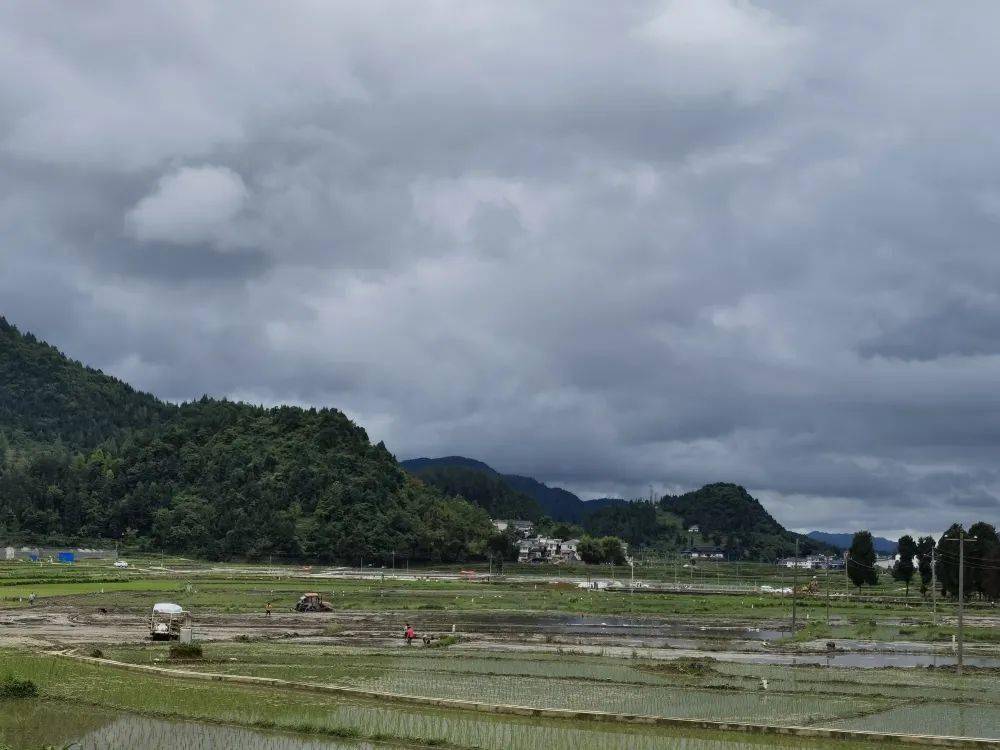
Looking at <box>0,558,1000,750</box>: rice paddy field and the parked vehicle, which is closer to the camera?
<box>0,558,1000,750</box>: rice paddy field

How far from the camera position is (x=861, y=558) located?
138000 millimetres

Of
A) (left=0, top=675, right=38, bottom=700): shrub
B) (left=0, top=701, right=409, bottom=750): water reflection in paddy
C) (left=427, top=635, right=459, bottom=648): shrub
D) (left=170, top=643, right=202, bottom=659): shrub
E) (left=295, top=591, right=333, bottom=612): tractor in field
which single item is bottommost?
(left=295, top=591, right=333, bottom=612): tractor in field

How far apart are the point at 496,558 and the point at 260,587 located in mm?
89165

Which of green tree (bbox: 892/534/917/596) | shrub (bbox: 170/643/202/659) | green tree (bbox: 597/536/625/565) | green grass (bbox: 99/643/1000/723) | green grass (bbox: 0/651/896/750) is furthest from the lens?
green tree (bbox: 597/536/625/565)

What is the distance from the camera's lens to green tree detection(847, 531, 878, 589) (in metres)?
135

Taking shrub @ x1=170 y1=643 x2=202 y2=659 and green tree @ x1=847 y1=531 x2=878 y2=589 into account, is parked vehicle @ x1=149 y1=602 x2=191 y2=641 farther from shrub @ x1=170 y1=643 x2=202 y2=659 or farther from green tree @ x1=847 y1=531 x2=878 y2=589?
green tree @ x1=847 y1=531 x2=878 y2=589

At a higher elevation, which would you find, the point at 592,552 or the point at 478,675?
the point at 478,675

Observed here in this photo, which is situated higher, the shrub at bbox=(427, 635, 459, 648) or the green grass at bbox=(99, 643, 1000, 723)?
the green grass at bbox=(99, 643, 1000, 723)

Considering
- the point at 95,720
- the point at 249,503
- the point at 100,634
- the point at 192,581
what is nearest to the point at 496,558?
the point at 249,503

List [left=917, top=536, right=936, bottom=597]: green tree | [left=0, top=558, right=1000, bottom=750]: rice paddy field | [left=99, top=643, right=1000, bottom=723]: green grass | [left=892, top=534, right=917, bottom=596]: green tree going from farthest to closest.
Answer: [left=892, top=534, right=917, bottom=596]: green tree, [left=917, top=536, right=936, bottom=597]: green tree, [left=99, top=643, right=1000, bottom=723]: green grass, [left=0, top=558, right=1000, bottom=750]: rice paddy field

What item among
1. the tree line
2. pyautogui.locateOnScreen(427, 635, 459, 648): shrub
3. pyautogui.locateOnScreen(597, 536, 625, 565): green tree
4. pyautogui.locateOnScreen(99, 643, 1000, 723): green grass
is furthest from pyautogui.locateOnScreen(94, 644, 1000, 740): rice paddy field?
pyautogui.locateOnScreen(597, 536, 625, 565): green tree

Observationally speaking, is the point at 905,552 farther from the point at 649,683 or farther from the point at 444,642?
the point at 649,683

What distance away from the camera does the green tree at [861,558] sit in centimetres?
13538

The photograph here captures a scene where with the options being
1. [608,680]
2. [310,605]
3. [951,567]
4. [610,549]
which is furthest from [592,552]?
[608,680]
